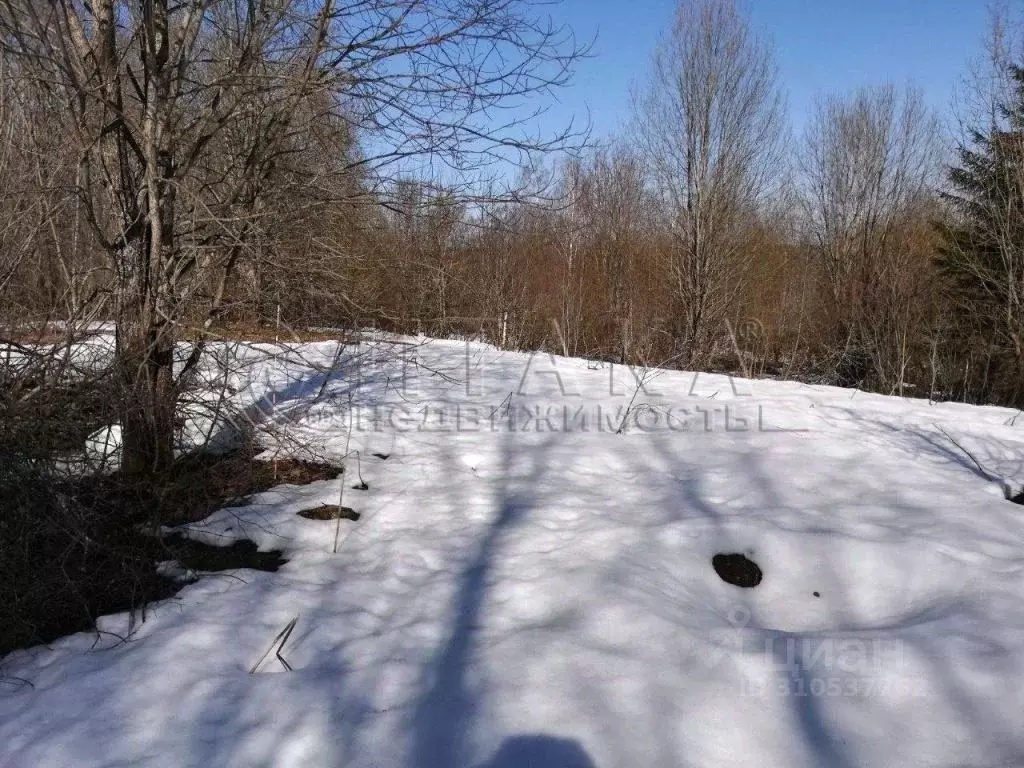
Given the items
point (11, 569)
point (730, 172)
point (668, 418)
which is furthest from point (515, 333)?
point (11, 569)

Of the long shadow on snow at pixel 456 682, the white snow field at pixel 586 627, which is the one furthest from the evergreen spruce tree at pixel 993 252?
the long shadow on snow at pixel 456 682

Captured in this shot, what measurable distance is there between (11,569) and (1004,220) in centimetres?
1535

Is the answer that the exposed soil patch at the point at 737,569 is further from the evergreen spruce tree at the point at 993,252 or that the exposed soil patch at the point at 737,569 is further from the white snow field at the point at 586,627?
the evergreen spruce tree at the point at 993,252

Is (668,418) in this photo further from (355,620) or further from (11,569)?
(11,569)

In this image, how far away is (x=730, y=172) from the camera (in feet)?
46.7

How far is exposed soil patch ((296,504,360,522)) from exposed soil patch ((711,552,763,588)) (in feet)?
6.50

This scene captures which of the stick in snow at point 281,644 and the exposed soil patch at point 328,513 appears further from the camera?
the exposed soil patch at point 328,513

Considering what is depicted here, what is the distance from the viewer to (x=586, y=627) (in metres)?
2.63

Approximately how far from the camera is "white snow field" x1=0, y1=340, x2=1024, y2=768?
209 centimetres

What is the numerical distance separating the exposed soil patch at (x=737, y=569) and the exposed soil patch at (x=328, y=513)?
6.50 ft

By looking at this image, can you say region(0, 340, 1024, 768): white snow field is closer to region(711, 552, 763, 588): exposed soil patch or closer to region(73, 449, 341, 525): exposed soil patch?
region(711, 552, 763, 588): exposed soil patch

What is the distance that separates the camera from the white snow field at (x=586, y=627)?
2086 millimetres

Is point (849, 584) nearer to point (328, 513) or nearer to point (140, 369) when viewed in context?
point (328, 513)

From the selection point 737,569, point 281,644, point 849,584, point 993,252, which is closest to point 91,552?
point 281,644
